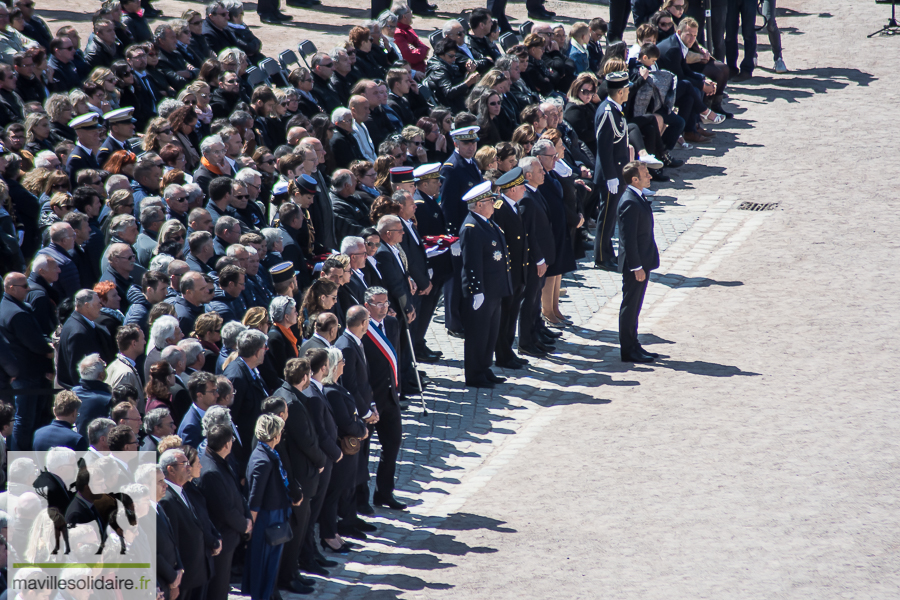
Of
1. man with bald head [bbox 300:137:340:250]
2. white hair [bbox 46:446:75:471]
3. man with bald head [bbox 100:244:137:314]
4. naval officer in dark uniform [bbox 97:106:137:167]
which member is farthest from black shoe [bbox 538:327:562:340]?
white hair [bbox 46:446:75:471]

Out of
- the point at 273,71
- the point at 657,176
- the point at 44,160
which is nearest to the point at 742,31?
the point at 657,176

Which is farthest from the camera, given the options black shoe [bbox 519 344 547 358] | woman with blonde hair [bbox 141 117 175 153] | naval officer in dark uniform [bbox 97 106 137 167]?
black shoe [bbox 519 344 547 358]

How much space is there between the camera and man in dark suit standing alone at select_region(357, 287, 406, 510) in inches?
393

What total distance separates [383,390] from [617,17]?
13.3 meters

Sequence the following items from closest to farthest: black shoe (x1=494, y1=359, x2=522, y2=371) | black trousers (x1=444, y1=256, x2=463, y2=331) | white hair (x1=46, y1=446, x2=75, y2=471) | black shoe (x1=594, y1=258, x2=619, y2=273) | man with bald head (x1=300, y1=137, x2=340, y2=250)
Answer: white hair (x1=46, y1=446, x2=75, y2=471), man with bald head (x1=300, y1=137, x2=340, y2=250), black trousers (x1=444, y1=256, x2=463, y2=331), black shoe (x1=494, y1=359, x2=522, y2=371), black shoe (x1=594, y1=258, x2=619, y2=273)

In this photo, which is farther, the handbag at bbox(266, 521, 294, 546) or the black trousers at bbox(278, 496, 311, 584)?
the black trousers at bbox(278, 496, 311, 584)

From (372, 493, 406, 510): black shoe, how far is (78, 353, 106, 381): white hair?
271 centimetres

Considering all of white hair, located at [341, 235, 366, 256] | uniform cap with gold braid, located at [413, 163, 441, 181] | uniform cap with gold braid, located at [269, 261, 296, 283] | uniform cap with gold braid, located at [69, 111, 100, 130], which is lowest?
uniform cap with gold braid, located at [269, 261, 296, 283]

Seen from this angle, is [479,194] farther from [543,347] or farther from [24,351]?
[24,351]

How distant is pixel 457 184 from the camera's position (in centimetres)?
1327

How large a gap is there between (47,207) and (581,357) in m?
5.96

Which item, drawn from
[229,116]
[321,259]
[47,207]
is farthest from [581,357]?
[47,207]

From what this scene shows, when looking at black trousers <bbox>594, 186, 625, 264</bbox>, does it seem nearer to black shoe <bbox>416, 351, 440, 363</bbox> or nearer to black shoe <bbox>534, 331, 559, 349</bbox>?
black shoe <bbox>534, 331, 559, 349</bbox>

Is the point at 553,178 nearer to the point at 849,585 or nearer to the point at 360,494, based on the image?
the point at 360,494
